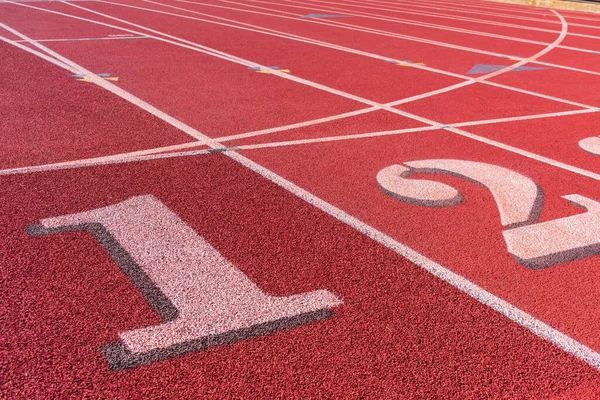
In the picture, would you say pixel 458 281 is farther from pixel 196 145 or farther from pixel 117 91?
pixel 117 91

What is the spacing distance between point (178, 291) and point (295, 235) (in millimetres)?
983

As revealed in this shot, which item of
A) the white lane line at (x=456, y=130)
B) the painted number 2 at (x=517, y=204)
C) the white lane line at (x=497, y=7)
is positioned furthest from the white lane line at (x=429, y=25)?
the painted number 2 at (x=517, y=204)

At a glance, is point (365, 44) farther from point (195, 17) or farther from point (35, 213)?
point (35, 213)

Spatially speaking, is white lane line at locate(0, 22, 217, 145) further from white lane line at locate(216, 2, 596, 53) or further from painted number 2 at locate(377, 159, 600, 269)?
white lane line at locate(216, 2, 596, 53)

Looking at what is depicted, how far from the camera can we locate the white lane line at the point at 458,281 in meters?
3.14

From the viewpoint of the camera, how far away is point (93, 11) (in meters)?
16.8

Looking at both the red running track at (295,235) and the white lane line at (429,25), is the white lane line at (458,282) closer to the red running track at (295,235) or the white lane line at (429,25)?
the red running track at (295,235)

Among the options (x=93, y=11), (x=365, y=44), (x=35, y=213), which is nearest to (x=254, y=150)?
(x=35, y=213)

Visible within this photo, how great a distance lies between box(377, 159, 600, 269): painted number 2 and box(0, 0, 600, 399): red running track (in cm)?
2

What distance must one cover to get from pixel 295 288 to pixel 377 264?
0.58 metres

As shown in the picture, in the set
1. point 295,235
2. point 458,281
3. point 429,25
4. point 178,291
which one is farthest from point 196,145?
point 429,25

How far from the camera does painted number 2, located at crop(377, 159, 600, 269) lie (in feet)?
13.4

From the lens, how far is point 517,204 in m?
4.78

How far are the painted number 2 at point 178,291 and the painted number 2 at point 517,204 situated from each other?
151 cm
